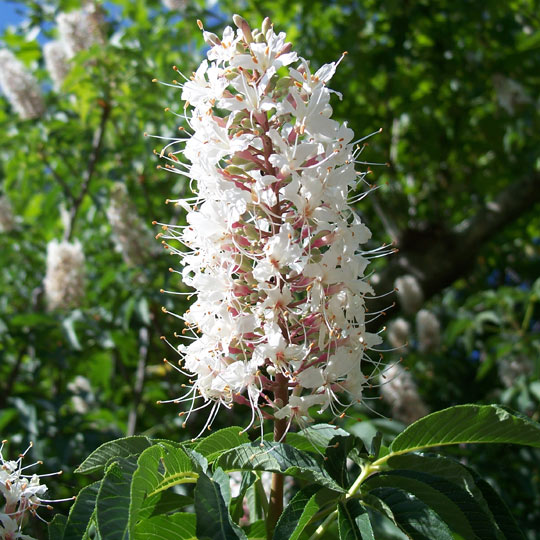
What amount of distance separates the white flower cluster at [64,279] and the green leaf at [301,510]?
3.05 metres

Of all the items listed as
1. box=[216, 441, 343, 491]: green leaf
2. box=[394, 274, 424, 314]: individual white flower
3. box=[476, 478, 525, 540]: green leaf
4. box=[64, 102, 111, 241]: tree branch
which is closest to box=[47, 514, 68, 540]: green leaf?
box=[216, 441, 343, 491]: green leaf

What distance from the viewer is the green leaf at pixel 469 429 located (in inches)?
48.8

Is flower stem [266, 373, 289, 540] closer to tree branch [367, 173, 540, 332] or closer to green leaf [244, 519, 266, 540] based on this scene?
green leaf [244, 519, 266, 540]

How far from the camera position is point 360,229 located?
156cm

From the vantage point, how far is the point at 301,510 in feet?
4.16

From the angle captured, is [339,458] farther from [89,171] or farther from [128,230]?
[89,171]

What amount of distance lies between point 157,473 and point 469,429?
64 centimetres

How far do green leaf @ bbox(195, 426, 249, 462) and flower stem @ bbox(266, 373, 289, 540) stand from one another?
88mm

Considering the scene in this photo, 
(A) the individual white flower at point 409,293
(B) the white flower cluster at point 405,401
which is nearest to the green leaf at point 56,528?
(B) the white flower cluster at point 405,401

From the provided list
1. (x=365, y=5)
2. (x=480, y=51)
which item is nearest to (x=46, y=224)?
(x=365, y=5)

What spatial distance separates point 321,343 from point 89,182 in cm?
349

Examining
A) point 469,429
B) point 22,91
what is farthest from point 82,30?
point 469,429

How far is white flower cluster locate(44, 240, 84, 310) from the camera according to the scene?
4.00 m

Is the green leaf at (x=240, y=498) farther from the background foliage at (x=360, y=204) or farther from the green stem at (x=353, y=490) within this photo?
the background foliage at (x=360, y=204)
